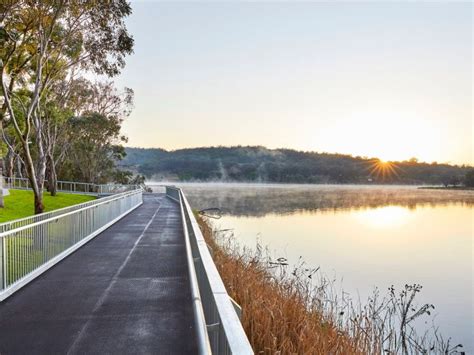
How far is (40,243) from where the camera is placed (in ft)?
28.5

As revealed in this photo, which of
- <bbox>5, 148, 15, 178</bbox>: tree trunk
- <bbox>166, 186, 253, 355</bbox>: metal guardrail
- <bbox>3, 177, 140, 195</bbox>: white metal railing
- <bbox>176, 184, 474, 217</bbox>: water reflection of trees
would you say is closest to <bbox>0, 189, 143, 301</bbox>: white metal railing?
<bbox>166, 186, 253, 355</bbox>: metal guardrail

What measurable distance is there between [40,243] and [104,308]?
322cm

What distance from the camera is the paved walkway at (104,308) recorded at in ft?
16.4

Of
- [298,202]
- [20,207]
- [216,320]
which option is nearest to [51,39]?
[20,207]

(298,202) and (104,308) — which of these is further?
(298,202)

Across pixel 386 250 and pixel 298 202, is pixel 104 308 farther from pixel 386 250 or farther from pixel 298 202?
pixel 298 202

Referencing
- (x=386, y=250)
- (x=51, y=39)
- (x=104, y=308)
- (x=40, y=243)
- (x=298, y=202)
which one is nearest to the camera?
(x=104, y=308)

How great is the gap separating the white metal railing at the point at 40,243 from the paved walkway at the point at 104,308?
219 mm

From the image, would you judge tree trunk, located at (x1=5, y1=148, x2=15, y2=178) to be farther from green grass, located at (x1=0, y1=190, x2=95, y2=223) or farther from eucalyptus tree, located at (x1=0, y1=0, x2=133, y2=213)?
eucalyptus tree, located at (x1=0, y1=0, x2=133, y2=213)

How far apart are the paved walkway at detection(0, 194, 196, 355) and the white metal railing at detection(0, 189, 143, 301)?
219mm

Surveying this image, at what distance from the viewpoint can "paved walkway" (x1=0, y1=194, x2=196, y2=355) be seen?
5.01m

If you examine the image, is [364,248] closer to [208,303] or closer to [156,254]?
[156,254]

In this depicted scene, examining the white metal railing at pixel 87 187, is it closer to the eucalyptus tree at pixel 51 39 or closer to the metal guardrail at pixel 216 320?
Answer: the eucalyptus tree at pixel 51 39

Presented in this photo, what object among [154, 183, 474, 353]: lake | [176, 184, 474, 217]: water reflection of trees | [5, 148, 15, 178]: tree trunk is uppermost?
[5, 148, 15, 178]: tree trunk
